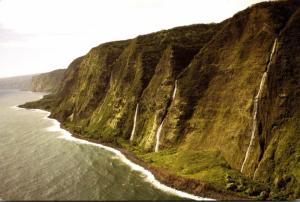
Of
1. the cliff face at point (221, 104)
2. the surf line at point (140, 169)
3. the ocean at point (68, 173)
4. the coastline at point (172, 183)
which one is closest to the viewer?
the coastline at point (172, 183)

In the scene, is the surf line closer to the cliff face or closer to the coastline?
Answer: the coastline

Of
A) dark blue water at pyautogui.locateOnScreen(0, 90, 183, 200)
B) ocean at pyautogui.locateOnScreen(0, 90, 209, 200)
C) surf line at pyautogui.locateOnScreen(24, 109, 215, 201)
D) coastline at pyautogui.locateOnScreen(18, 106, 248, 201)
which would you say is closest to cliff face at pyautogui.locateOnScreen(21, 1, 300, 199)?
coastline at pyautogui.locateOnScreen(18, 106, 248, 201)

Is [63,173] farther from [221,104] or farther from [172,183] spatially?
[221,104]

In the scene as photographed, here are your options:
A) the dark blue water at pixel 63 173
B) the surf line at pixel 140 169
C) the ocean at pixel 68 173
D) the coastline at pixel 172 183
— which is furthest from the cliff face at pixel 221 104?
the dark blue water at pixel 63 173

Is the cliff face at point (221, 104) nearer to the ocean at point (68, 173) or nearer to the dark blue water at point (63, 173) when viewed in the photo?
the ocean at point (68, 173)

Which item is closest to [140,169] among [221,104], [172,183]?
[172,183]

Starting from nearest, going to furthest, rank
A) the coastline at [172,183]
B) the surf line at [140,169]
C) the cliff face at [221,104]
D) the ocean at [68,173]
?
the coastline at [172,183], the surf line at [140,169], the ocean at [68,173], the cliff face at [221,104]

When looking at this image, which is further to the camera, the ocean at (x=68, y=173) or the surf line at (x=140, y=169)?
the ocean at (x=68, y=173)

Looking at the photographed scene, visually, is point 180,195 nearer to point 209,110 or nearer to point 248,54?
point 209,110

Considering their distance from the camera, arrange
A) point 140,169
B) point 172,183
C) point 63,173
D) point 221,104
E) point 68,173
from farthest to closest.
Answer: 1. point 221,104
2. point 140,169
3. point 68,173
4. point 63,173
5. point 172,183
